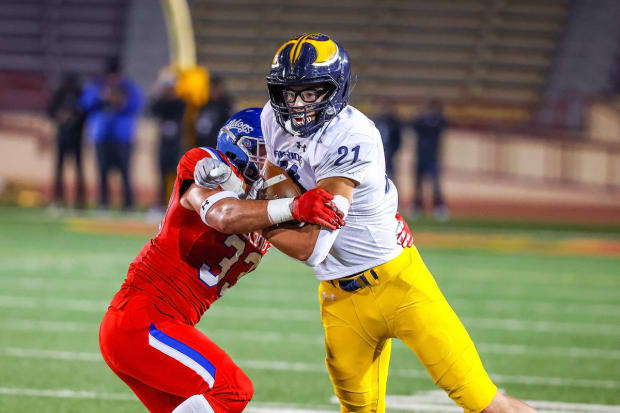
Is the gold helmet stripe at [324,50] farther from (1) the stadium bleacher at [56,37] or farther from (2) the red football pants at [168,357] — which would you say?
(1) the stadium bleacher at [56,37]

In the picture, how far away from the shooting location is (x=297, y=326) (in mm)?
7031

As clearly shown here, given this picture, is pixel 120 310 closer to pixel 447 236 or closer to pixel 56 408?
pixel 56 408

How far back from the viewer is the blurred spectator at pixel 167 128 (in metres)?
13.6

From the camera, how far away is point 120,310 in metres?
3.32

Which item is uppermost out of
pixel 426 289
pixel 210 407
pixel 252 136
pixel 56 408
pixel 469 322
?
pixel 252 136

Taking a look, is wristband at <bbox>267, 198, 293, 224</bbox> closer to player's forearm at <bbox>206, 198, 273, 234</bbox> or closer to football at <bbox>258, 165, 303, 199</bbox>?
player's forearm at <bbox>206, 198, 273, 234</bbox>

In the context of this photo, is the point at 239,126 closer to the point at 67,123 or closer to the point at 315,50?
the point at 315,50

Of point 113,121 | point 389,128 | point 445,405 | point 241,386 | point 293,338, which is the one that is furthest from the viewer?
point 389,128

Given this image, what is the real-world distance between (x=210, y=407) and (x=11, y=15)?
22.5 meters

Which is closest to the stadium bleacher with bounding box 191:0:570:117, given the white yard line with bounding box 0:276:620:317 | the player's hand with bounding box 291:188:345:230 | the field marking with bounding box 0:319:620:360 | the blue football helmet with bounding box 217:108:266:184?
the white yard line with bounding box 0:276:620:317

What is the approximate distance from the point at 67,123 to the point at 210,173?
12.2 metres

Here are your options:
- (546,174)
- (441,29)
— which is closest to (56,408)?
(546,174)

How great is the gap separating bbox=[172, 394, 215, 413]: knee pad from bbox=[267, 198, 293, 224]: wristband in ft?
2.11

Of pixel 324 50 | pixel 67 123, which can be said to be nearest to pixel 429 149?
pixel 67 123
